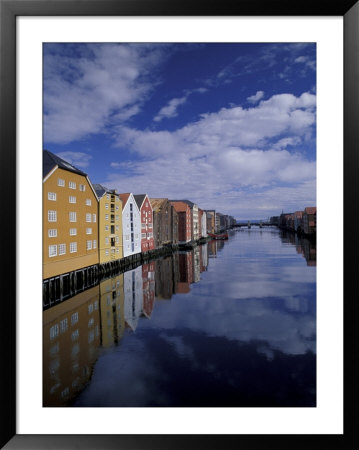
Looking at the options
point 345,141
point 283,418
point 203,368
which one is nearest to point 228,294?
point 203,368

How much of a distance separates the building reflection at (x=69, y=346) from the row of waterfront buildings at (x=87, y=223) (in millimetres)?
958

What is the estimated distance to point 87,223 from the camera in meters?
8.02

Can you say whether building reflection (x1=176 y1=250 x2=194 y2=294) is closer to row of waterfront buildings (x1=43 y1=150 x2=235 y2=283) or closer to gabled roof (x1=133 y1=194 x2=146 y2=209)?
row of waterfront buildings (x1=43 y1=150 x2=235 y2=283)

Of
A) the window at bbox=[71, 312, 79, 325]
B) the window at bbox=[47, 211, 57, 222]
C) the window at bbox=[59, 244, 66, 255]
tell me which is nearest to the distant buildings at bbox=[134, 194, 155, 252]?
Answer: the window at bbox=[59, 244, 66, 255]

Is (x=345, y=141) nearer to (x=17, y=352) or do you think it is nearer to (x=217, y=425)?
(x=217, y=425)

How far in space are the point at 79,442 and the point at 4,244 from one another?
1.26 m

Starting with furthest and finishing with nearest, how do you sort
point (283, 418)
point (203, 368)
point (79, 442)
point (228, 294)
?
point (228, 294), point (203, 368), point (283, 418), point (79, 442)

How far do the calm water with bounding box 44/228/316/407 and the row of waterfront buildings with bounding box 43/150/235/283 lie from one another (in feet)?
4.39

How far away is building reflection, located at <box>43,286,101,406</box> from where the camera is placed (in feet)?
8.01

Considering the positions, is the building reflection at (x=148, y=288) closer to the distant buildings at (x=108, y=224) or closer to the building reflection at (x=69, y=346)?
the building reflection at (x=69, y=346)

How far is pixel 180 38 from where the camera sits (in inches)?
71.2

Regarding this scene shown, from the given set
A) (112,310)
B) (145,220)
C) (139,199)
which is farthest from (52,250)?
(139,199)

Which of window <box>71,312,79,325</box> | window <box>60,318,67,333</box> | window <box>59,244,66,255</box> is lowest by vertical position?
window <box>71,312,79,325</box>

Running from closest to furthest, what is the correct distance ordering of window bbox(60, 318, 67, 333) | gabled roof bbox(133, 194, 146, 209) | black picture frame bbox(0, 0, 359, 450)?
black picture frame bbox(0, 0, 359, 450)
window bbox(60, 318, 67, 333)
gabled roof bbox(133, 194, 146, 209)
